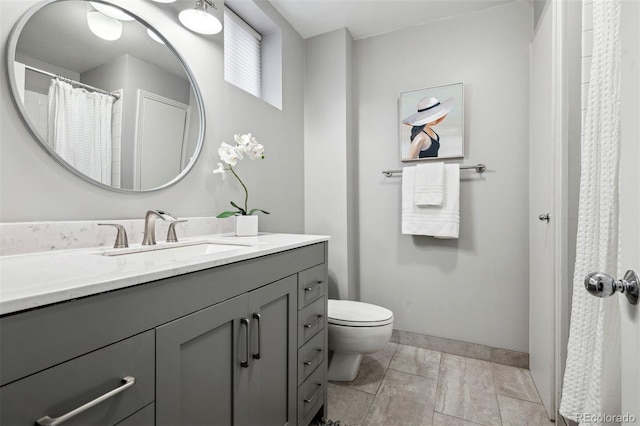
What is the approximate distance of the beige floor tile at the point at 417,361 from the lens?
1.89m

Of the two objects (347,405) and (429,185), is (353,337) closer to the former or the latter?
(347,405)

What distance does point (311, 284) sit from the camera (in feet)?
4.39

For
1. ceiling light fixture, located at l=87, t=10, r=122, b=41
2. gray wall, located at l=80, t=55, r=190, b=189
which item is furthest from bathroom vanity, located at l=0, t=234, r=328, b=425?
ceiling light fixture, located at l=87, t=10, r=122, b=41

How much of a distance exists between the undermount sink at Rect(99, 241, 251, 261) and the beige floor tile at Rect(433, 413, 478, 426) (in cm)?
127

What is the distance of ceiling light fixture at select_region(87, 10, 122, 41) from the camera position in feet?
3.67

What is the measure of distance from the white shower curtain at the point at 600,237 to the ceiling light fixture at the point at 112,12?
5.18 ft

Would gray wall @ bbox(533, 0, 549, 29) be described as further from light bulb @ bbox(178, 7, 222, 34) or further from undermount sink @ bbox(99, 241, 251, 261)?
undermount sink @ bbox(99, 241, 251, 261)

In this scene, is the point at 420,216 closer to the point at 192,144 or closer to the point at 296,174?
the point at 296,174

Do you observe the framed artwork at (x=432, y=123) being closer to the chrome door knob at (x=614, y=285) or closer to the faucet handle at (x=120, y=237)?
the chrome door knob at (x=614, y=285)

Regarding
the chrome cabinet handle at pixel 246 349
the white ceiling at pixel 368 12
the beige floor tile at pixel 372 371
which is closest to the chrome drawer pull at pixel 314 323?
A: the chrome cabinet handle at pixel 246 349

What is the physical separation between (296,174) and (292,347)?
1.41 metres

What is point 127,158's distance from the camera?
1.21 meters

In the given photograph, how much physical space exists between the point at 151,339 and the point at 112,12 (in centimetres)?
127

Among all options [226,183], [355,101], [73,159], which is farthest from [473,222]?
[73,159]
